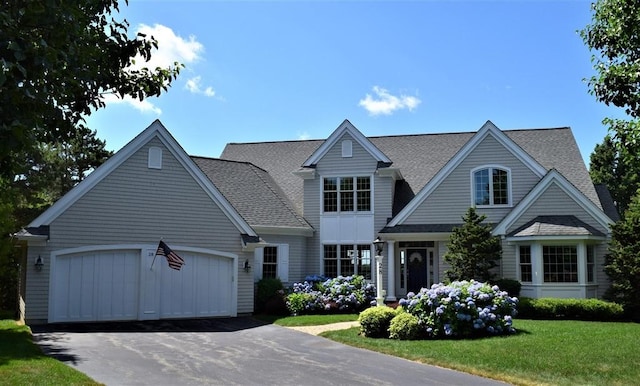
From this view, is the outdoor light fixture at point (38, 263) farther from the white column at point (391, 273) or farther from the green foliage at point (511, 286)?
the green foliage at point (511, 286)

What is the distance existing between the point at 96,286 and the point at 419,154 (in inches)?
652

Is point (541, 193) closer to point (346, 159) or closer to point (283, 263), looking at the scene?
point (346, 159)

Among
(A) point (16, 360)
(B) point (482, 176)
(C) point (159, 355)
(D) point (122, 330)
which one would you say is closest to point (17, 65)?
(A) point (16, 360)

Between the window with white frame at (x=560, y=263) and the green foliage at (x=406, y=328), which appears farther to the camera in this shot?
the window with white frame at (x=560, y=263)

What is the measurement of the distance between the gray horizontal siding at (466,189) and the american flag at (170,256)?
33.4 ft

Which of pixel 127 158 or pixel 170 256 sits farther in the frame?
pixel 127 158

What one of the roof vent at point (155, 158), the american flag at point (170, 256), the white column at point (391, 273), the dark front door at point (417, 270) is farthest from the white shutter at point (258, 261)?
the dark front door at point (417, 270)

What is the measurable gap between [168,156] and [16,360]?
10.2m

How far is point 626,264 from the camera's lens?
19203 mm

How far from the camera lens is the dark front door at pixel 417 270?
82.4 feet

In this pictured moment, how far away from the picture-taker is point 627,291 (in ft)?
62.4

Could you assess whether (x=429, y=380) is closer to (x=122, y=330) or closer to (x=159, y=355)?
(x=159, y=355)

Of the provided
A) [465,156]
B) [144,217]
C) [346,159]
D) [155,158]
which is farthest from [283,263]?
[465,156]

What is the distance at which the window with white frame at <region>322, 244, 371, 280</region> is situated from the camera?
25.5m
